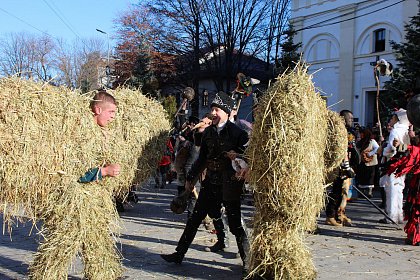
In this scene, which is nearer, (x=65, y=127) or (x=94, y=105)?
(x=65, y=127)

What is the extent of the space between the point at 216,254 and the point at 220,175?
140cm

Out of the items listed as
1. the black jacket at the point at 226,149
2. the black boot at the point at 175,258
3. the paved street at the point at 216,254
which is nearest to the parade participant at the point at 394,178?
the paved street at the point at 216,254

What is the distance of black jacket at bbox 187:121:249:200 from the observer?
5.46 meters

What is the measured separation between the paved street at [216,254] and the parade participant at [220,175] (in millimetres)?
416

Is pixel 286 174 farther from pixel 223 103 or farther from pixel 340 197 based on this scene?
pixel 340 197

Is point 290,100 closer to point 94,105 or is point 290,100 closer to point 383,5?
point 94,105

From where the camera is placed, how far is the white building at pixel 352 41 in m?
28.7

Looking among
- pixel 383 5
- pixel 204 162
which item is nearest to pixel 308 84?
pixel 204 162

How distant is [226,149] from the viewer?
18.5 ft

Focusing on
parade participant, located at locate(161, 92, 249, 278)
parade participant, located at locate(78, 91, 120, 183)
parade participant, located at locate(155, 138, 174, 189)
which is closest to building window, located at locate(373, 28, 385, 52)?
parade participant, located at locate(155, 138, 174, 189)

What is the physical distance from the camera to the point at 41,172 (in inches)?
158

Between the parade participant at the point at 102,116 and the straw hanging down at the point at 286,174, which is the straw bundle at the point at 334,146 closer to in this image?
the straw hanging down at the point at 286,174

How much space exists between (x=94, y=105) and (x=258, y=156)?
1711 millimetres

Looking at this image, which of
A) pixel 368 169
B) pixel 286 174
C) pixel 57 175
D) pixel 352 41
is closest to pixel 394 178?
pixel 368 169
